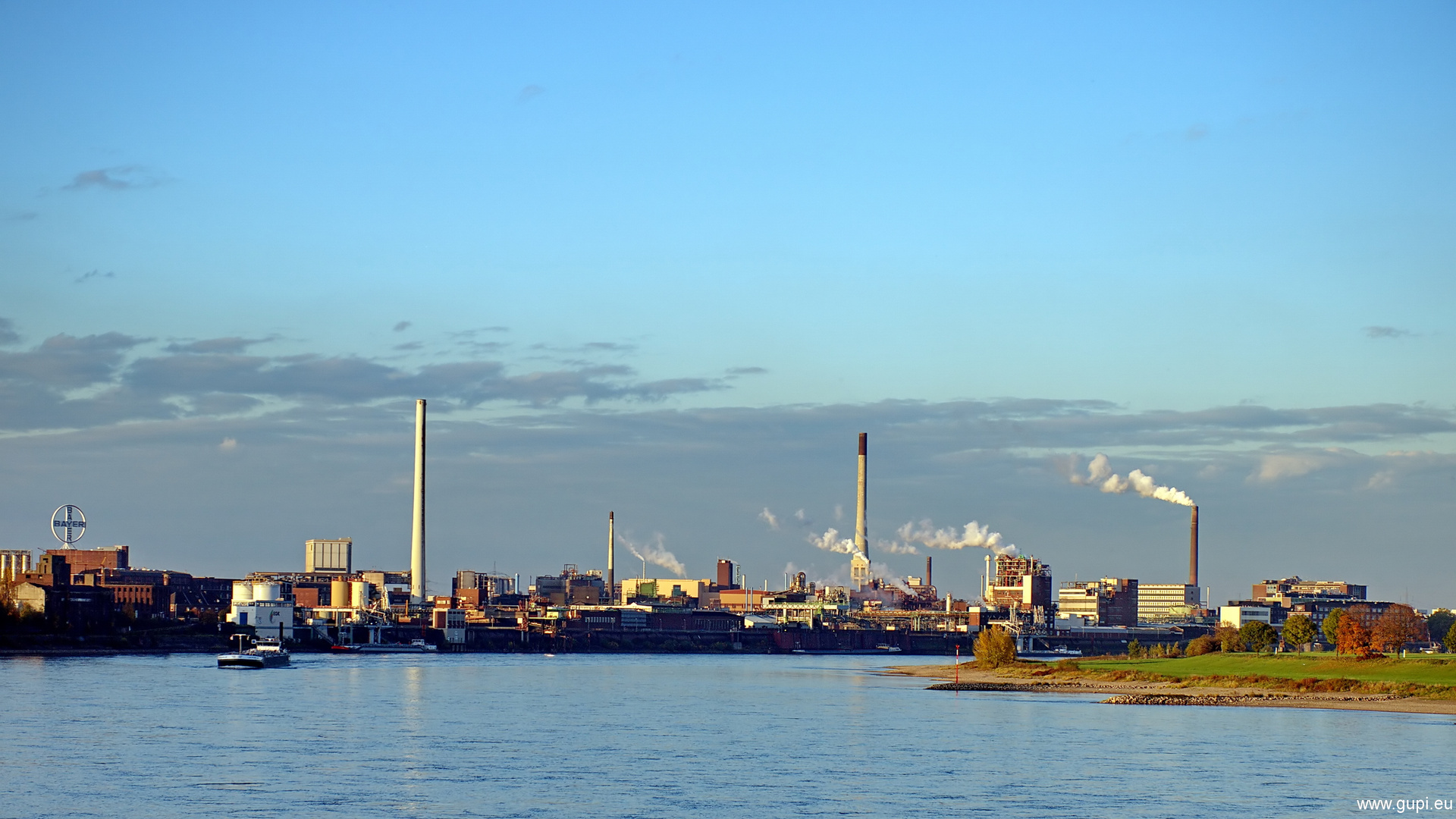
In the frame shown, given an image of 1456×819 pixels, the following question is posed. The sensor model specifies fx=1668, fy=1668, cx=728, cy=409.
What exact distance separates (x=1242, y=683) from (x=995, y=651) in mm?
42936

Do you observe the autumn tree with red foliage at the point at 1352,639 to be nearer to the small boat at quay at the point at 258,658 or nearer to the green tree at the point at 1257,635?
the green tree at the point at 1257,635

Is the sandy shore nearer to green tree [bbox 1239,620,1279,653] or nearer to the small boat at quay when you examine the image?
green tree [bbox 1239,620,1279,653]

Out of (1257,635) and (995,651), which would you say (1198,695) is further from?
(1257,635)

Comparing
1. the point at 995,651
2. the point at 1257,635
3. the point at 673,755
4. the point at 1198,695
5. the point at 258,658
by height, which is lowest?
the point at 258,658

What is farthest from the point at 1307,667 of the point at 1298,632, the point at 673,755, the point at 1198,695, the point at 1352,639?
the point at 673,755

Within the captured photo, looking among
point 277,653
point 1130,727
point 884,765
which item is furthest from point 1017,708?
point 277,653

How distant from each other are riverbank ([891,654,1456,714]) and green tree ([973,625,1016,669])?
3.82 meters

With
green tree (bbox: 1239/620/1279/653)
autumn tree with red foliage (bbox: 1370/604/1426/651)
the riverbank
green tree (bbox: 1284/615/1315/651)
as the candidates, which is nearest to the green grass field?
the riverbank

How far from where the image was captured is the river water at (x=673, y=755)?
5519 cm

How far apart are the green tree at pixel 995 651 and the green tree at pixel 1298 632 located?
90.0ft

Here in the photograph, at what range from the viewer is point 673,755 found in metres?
71.6

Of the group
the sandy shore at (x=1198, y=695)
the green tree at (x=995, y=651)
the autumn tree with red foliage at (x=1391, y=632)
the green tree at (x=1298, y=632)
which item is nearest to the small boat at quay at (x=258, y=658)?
the sandy shore at (x=1198, y=695)

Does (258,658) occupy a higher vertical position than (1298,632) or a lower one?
lower

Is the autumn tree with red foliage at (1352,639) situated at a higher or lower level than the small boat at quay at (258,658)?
higher
